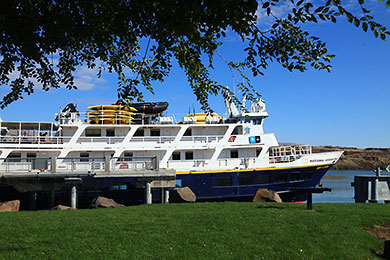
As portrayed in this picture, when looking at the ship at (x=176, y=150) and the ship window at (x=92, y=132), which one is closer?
the ship at (x=176, y=150)

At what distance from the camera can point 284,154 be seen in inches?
1158

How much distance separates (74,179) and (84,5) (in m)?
12.5

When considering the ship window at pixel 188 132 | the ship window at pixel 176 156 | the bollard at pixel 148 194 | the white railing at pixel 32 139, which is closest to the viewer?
the bollard at pixel 148 194

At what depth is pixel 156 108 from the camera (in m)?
29.4

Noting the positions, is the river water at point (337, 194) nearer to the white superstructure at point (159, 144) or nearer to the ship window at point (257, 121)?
the white superstructure at point (159, 144)

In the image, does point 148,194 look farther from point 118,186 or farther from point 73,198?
point 118,186

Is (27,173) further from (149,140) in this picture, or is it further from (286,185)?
(286,185)

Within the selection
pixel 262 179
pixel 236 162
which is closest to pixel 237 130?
pixel 236 162

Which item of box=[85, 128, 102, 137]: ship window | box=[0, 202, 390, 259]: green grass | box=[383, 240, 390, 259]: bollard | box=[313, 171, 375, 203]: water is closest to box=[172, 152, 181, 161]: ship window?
box=[85, 128, 102, 137]: ship window

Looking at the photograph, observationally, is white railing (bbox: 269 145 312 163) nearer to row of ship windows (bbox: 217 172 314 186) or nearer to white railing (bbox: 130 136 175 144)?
row of ship windows (bbox: 217 172 314 186)

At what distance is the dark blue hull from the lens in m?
25.8

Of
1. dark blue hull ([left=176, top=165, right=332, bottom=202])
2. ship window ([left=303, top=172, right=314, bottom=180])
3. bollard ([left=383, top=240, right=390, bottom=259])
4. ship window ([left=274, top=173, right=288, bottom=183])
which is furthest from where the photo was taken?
ship window ([left=303, top=172, right=314, bottom=180])

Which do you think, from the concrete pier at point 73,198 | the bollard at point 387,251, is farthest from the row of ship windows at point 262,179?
the bollard at point 387,251

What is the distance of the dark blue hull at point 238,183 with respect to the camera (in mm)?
25812
